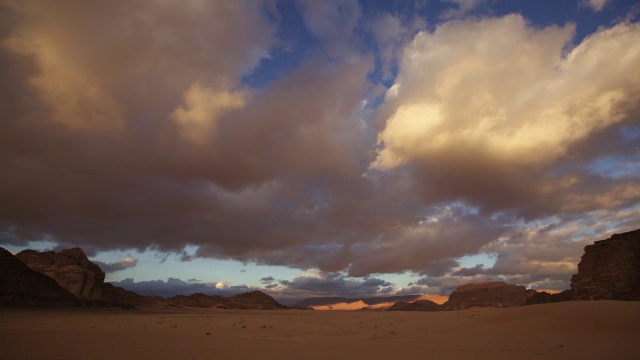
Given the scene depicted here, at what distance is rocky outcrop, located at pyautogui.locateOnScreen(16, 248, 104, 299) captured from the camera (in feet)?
303

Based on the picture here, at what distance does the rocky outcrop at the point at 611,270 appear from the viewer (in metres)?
37.3

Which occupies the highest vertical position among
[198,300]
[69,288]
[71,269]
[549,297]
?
[71,269]

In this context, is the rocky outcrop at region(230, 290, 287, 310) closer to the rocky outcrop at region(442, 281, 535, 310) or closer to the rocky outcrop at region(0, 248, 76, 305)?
the rocky outcrop at region(442, 281, 535, 310)

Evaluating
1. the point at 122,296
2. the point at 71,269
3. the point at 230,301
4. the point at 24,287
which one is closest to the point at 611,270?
the point at 24,287

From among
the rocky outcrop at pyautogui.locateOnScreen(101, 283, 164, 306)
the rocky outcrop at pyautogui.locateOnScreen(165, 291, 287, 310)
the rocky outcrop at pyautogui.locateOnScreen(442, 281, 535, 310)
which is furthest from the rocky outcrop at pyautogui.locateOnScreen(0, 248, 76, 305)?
the rocky outcrop at pyautogui.locateOnScreen(442, 281, 535, 310)

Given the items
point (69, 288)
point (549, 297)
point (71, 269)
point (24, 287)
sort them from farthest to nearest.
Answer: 1. point (71, 269)
2. point (69, 288)
3. point (24, 287)
4. point (549, 297)

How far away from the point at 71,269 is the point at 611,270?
10930cm

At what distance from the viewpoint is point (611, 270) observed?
128 feet

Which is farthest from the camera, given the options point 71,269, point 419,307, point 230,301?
point 230,301

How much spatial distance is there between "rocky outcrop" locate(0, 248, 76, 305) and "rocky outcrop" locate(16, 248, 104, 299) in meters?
Result: 24.7

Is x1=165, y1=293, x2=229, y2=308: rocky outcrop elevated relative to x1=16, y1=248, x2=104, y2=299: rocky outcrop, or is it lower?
lower

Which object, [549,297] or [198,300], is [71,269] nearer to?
[198,300]

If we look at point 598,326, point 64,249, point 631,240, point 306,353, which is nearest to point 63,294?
point 64,249

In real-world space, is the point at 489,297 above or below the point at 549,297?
above
